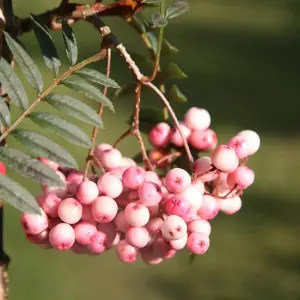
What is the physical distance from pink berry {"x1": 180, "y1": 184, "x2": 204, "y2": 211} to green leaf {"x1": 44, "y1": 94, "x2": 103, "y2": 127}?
11 cm

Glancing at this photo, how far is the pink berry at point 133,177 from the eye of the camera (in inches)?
27.5

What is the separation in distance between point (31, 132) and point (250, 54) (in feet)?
10.4

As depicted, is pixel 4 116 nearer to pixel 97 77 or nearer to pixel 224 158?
pixel 97 77

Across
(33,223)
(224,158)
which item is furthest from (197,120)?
(33,223)

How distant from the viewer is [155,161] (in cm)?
86

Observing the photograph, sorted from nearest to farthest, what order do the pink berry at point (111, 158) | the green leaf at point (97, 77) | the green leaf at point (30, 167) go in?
the green leaf at point (30, 167) < the green leaf at point (97, 77) < the pink berry at point (111, 158)

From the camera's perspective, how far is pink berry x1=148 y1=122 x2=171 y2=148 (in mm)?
857

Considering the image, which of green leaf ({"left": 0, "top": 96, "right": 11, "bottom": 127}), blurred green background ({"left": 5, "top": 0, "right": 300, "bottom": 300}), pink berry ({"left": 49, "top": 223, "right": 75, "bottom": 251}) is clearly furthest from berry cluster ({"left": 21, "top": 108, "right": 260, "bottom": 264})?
blurred green background ({"left": 5, "top": 0, "right": 300, "bottom": 300})

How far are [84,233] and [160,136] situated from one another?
7.2 inches

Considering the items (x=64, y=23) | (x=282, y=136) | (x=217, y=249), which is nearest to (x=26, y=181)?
(x=217, y=249)

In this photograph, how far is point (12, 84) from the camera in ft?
2.16

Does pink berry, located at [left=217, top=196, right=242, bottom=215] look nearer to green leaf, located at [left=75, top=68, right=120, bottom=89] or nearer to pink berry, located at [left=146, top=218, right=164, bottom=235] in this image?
pink berry, located at [left=146, top=218, right=164, bottom=235]

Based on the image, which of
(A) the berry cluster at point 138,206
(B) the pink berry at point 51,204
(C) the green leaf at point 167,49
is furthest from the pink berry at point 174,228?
(C) the green leaf at point 167,49

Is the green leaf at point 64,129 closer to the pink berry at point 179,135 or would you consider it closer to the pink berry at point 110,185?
the pink berry at point 110,185
